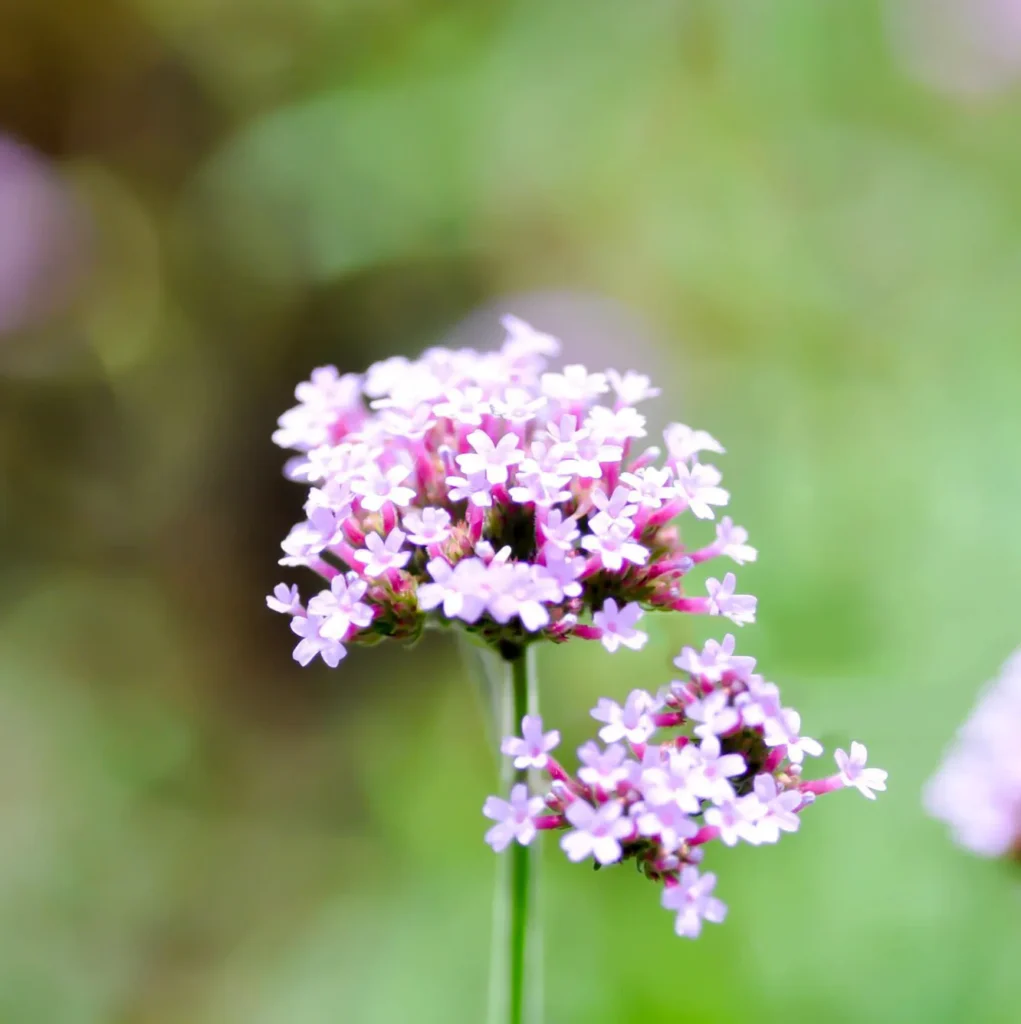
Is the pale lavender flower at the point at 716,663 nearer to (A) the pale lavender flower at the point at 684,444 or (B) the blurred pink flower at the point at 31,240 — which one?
(A) the pale lavender flower at the point at 684,444

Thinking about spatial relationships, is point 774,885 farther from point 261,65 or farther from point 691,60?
point 261,65

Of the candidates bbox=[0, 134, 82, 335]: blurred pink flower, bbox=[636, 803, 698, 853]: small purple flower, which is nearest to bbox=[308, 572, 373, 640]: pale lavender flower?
bbox=[636, 803, 698, 853]: small purple flower

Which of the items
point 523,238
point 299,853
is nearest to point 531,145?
point 523,238

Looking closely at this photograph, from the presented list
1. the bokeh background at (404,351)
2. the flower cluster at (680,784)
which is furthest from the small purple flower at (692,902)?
the bokeh background at (404,351)

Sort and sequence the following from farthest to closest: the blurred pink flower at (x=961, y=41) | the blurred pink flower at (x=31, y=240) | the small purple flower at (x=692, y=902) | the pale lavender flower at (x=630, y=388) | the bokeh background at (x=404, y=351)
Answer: the blurred pink flower at (x=31, y=240)
the blurred pink flower at (x=961, y=41)
the bokeh background at (x=404, y=351)
the pale lavender flower at (x=630, y=388)
the small purple flower at (x=692, y=902)

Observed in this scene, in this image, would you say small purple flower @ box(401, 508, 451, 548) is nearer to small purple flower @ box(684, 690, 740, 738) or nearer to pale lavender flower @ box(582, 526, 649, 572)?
pale lavender flower @ box(582, 526, 649, 572)

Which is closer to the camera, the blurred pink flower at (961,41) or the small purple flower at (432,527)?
the small purple flower at (432,527)
